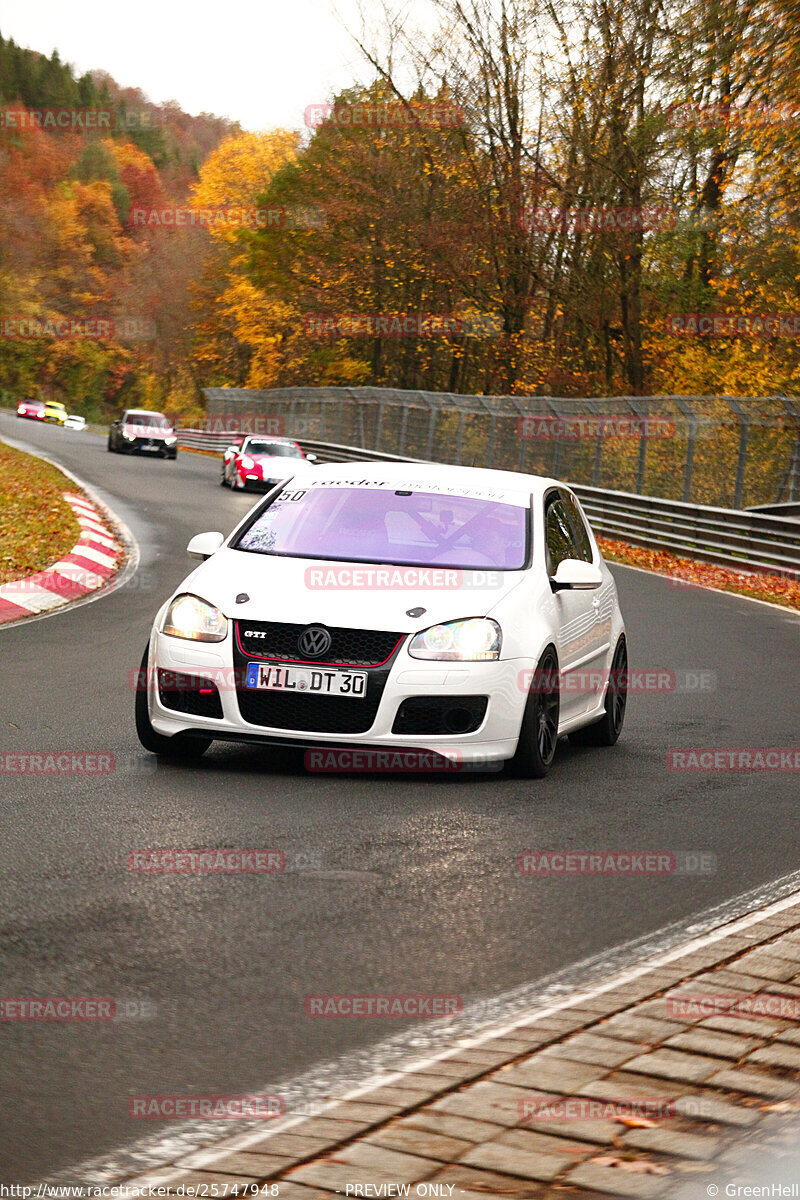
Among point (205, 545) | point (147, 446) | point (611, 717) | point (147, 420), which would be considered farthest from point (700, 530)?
point (147, 420)

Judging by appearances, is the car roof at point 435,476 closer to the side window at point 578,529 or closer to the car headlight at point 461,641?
the side window at point 578,529

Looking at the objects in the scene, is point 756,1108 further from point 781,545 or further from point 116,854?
point 781,545

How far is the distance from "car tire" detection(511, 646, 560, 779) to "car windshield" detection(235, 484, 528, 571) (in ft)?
2.16

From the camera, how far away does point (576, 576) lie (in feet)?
27.3

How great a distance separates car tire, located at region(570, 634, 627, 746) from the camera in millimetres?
9289

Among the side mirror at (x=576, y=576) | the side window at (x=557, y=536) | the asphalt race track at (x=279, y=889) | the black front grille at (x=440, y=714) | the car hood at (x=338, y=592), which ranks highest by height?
the side window at (x=557, y=536)

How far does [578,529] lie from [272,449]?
26.7 meters

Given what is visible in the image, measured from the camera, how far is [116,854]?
6.01 metres

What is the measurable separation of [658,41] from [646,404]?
11.0m

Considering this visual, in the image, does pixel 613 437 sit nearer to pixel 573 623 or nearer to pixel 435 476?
pixel 435 476

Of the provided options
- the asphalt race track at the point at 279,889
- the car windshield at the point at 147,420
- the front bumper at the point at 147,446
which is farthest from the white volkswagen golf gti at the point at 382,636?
the car windshield at the point at 147,420

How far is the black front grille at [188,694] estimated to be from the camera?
759 cm

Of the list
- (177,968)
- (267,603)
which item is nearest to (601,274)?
(267,603)

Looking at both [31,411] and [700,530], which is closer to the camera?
[700,530]
